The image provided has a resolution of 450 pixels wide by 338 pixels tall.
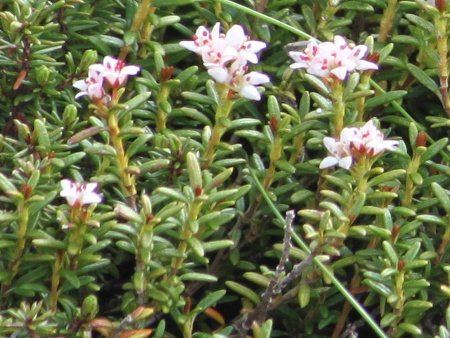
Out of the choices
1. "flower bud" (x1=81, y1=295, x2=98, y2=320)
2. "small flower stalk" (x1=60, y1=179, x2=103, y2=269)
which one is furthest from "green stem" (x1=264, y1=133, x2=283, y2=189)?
"flower bud" (x1=81, y1=295, x2=98, y2=320)

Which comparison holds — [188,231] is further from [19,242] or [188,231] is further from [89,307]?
[19,242]

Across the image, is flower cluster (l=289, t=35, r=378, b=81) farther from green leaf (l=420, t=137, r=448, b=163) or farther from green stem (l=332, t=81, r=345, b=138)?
green leaf (l=420, t=137, r=448, b=163)

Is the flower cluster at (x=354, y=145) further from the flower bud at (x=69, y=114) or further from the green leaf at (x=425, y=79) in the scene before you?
the flower bud at (x=69, y=114)

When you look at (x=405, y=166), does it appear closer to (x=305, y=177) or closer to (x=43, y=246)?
(x=305, y=177)

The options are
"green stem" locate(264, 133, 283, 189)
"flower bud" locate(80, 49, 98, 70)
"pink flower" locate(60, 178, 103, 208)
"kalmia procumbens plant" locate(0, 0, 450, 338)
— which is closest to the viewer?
"pink flower" locate(60, 178, 103, 208)

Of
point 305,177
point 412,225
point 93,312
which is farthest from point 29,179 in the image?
point 412,225

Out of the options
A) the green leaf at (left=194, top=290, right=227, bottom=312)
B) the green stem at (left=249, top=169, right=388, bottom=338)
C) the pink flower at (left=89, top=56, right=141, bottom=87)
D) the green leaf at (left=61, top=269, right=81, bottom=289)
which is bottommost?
the green leaf at (left=194, top=290, right=227, bottom=312)

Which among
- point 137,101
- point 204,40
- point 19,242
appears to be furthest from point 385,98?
point 19,242
